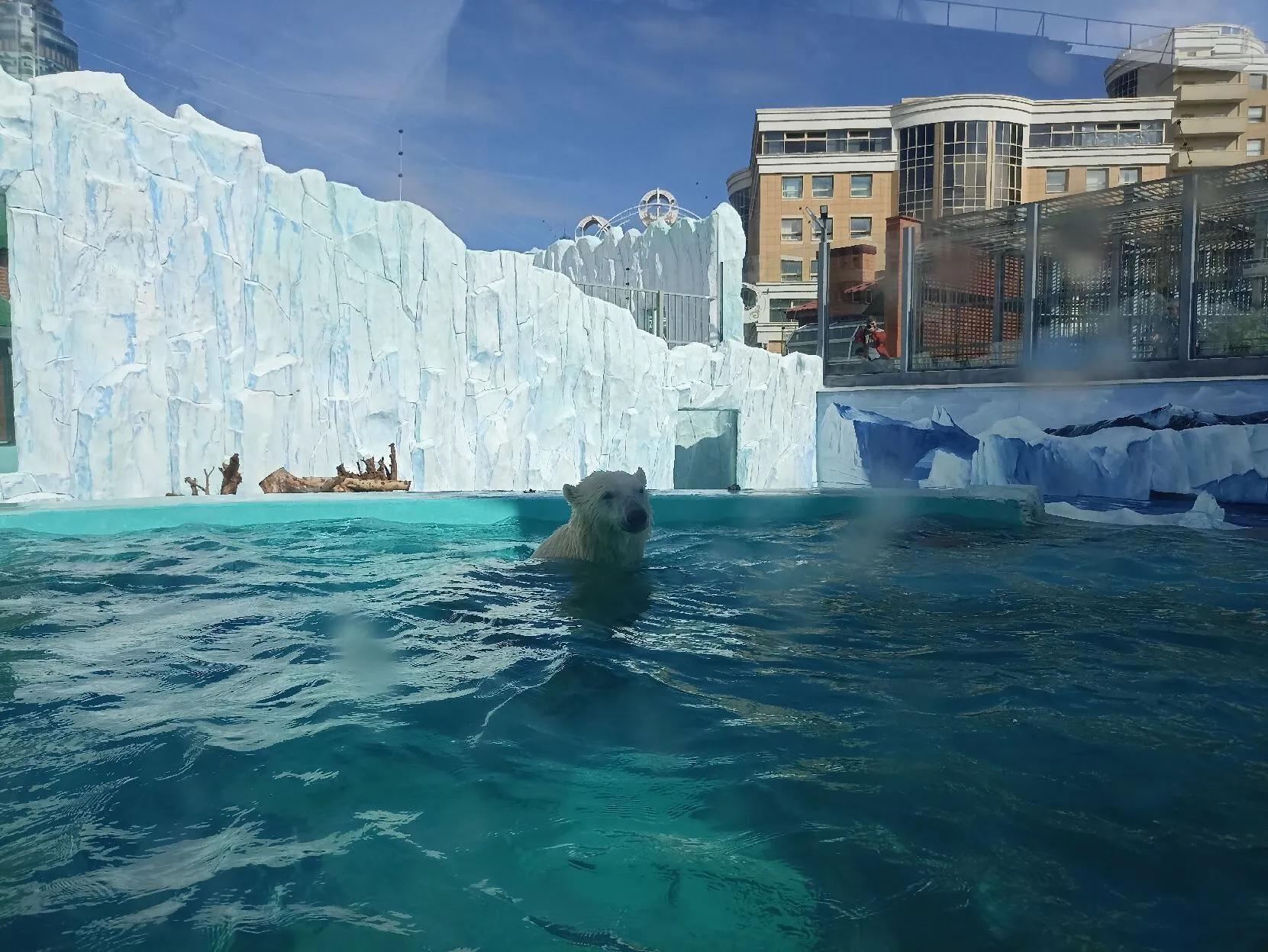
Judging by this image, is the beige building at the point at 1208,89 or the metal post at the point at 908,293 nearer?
the metal post at the point at 908,293

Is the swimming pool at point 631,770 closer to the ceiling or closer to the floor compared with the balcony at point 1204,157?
closer to the floor

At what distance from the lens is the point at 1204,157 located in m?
38.2

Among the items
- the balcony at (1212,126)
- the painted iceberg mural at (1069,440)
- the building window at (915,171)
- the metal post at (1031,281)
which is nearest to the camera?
the painted iceberg mural at (1069,440)

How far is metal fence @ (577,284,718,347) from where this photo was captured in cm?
1535

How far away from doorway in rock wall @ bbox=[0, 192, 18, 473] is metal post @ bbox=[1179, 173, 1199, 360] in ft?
35.6

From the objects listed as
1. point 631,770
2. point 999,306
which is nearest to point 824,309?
point 999,306

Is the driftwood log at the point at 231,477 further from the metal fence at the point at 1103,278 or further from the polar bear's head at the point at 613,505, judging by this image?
the metal fence at the point at 1103,278

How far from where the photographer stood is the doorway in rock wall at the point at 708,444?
46.1 ft

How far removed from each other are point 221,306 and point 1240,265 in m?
9.89

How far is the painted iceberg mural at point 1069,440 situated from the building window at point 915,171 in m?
27.1

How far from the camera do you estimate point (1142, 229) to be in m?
8.74

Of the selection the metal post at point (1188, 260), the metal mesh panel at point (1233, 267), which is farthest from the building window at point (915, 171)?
the metal mesh panel at point (1233, 267)

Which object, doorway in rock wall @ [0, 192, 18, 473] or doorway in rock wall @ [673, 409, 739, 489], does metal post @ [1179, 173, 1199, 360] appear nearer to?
doorway in rock wall @ [673, 409, 739, 489]

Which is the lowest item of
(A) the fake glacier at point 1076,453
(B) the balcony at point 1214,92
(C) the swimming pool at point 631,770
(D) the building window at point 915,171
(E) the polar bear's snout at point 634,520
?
(C) the swimming pool at point 631,770
